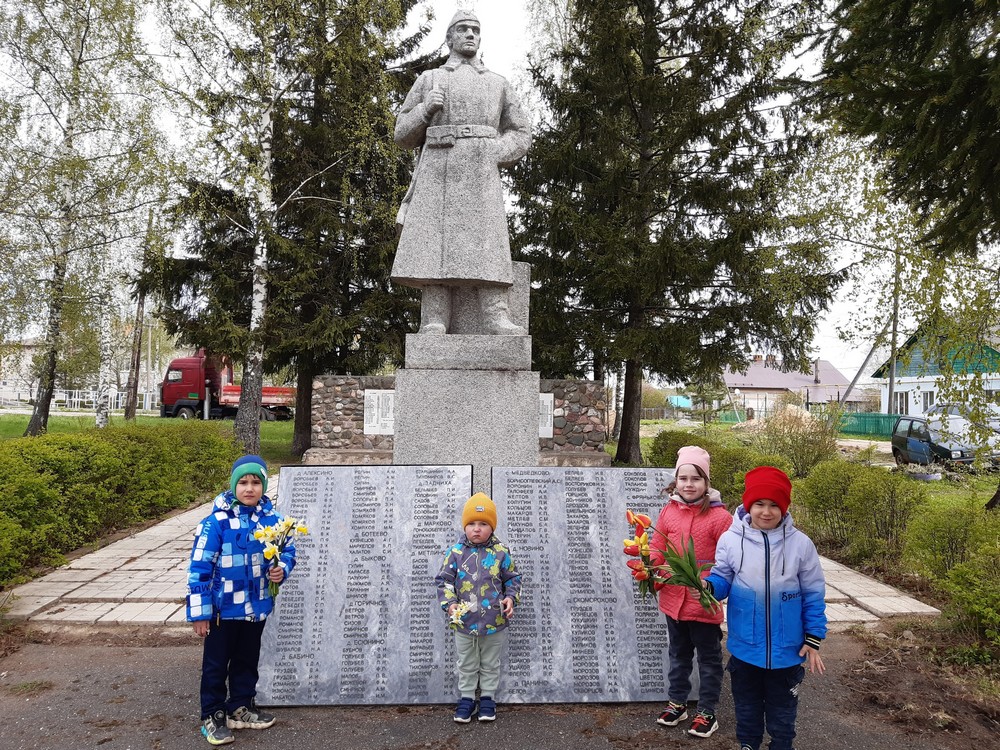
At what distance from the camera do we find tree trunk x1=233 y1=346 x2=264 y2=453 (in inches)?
493

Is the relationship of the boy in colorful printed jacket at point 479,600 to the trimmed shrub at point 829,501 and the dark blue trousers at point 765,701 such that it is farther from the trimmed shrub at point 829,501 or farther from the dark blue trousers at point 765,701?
the trimmed shrub at point 829,501

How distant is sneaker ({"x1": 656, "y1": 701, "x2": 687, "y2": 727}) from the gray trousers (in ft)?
2.50

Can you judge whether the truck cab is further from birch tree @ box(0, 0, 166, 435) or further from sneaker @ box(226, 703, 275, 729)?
sneaker @ box(226, 703, 275, 729)

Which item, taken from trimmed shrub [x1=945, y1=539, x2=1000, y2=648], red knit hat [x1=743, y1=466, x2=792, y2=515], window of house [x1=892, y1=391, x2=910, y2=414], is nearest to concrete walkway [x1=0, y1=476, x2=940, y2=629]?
trimmed shrub [x1=945, y1=539, x2=1000, y2=648]

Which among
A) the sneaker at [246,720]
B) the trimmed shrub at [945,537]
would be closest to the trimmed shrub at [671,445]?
the trimmed shrub at [945,537]

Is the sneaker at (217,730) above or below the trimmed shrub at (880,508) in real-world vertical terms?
below

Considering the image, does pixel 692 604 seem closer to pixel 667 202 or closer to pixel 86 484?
pixel 86 484

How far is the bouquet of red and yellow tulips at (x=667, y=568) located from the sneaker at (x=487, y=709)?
2.92 ft

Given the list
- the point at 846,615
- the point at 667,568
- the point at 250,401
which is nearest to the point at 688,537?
the point at 667,568

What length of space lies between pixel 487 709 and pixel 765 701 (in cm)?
118

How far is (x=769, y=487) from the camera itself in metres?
2.46

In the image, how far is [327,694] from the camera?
9.97 ft

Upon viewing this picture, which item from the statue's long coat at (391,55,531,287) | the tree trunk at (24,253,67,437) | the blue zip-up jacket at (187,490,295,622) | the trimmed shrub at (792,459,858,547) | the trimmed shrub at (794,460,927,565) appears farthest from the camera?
the tree trunk at (24,253,67,437)

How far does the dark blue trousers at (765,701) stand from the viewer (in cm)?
246
